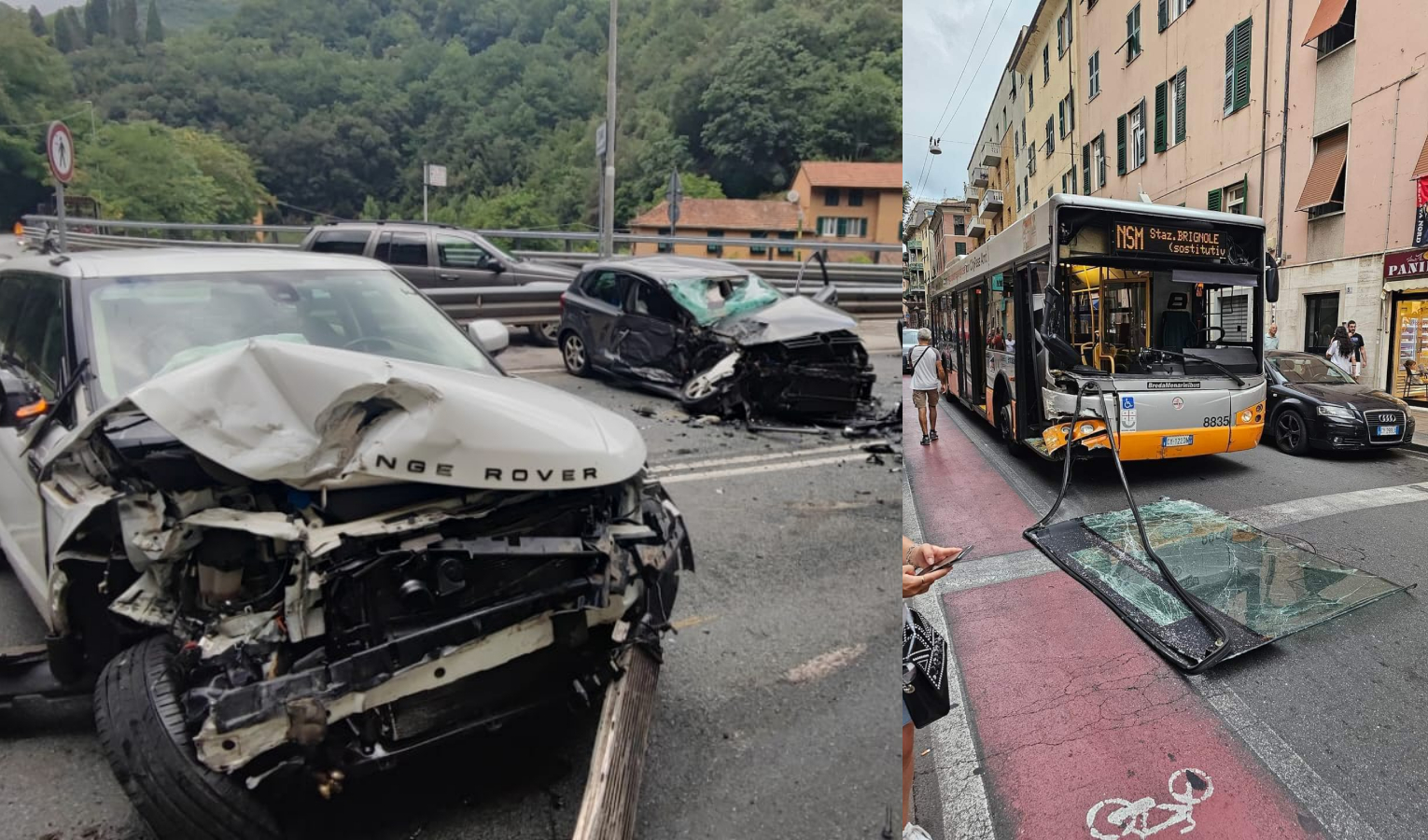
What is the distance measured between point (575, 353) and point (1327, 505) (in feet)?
22.2

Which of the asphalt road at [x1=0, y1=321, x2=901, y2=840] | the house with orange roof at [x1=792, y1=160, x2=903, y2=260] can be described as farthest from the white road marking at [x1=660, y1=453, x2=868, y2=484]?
the house with orange roof at [x1=792, y1=160, x2=903, y2=260]

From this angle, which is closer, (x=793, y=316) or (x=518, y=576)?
(x=518, y=576)

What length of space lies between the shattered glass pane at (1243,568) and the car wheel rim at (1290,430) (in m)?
0.11

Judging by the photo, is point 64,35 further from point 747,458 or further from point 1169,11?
point 1169,11

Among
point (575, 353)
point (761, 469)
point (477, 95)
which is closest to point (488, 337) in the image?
point (761, 469)

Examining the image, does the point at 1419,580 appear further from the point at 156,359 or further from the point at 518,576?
the point at 156,359

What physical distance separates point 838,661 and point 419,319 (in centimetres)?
204

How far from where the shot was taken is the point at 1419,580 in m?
0.76

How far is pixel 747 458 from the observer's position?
17.5ft

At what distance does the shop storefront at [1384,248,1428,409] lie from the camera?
78 centimetres

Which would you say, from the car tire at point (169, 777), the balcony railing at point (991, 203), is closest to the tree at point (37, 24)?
the car tire at point (169, 777)

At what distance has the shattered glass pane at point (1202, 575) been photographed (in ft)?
2.51

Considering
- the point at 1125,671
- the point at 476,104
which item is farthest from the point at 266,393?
the point at 476,104

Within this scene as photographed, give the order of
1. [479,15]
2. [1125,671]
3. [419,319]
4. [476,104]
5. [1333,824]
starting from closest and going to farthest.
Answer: [1333,824], [1125,671], [419,319], [476,104], [479,15]
